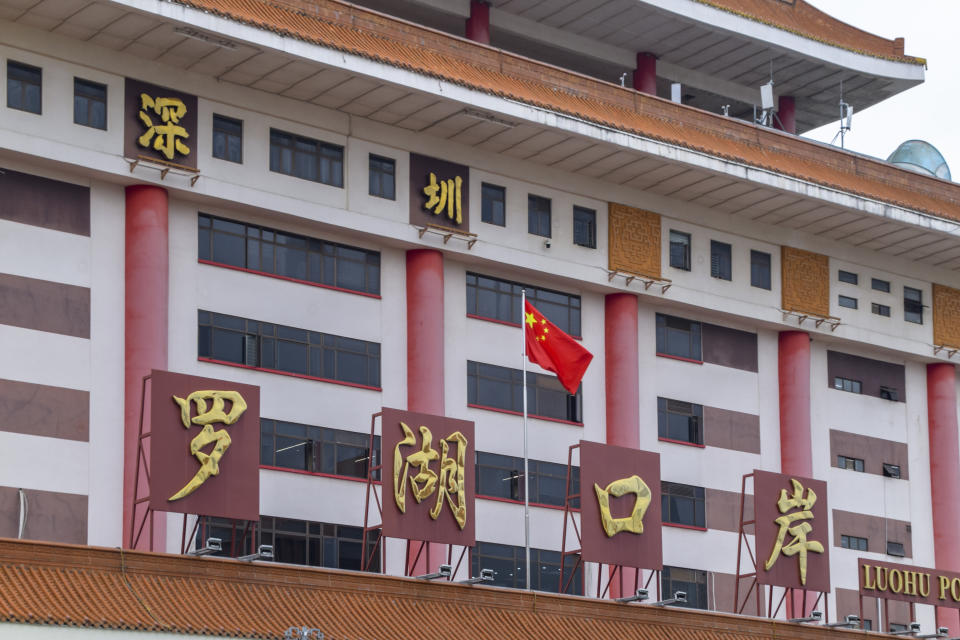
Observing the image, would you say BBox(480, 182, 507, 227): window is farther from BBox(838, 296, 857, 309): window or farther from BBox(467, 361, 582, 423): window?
BBox(838, 296, 857, 309): window

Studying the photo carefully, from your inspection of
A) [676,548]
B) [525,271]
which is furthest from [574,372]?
[676,548]

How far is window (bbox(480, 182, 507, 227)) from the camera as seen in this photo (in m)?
43.8

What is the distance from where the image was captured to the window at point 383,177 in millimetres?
42094

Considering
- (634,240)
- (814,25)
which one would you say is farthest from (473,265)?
(814,25)

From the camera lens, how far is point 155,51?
38.5 m

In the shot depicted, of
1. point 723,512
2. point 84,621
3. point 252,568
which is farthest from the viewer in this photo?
point 723,512

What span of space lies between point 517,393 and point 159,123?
36.5ft

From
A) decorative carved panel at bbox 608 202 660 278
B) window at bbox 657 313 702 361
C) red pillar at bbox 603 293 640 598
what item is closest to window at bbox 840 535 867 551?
window at bbox 657 313 702 361

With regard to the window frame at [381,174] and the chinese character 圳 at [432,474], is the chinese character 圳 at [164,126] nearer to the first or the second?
the window frame at [381,174]

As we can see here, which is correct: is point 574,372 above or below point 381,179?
below

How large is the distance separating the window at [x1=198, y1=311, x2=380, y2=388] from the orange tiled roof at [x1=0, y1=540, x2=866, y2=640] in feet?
22.0

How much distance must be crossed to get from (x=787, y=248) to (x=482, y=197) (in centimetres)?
991

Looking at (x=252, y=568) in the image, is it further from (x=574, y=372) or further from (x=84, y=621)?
(x=574, y=372)

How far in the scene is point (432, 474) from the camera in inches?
1495
